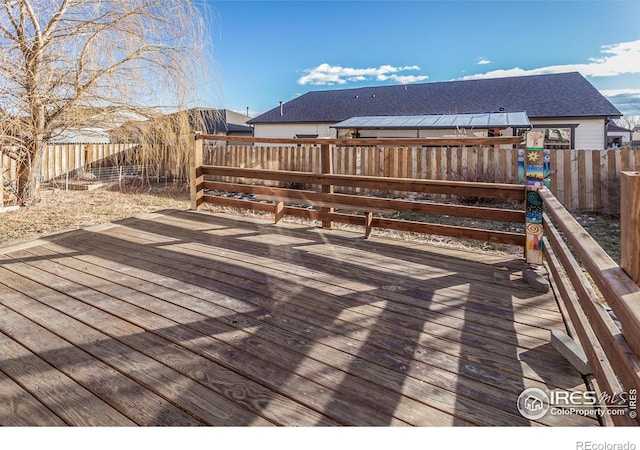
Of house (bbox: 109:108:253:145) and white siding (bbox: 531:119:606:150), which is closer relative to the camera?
house (bbox: 109:108:253:145)

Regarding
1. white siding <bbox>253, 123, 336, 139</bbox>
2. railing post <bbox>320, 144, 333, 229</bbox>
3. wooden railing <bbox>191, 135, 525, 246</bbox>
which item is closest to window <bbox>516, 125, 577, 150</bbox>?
white siding <bbox>253, 123, 336, 139</bbox>

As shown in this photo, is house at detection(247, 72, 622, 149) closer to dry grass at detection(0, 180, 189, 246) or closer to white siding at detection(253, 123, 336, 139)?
white siding at detection(253, 123, 336, 139)

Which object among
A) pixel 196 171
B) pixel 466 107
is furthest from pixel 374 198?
pixel 466 107

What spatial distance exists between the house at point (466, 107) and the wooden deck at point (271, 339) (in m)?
10.3

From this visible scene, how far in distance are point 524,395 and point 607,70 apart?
19938mm

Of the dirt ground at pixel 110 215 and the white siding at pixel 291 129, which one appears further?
the white siding at pixel 291 129

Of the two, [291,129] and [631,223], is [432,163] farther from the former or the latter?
[291,129]

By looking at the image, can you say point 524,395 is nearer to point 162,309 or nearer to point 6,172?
point 162,309

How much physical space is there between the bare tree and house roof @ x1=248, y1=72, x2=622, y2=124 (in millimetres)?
Answer: 12456

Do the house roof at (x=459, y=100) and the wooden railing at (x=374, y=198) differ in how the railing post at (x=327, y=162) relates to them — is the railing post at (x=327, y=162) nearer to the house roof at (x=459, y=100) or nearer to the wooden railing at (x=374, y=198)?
the wooden railing at (x=374, y=198)

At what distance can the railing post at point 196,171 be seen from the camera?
4754 mm

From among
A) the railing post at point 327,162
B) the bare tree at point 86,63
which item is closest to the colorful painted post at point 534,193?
the railing post at point 327,162

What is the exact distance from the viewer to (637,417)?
3.36 feet

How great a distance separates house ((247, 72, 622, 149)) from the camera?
13578 millimetres
